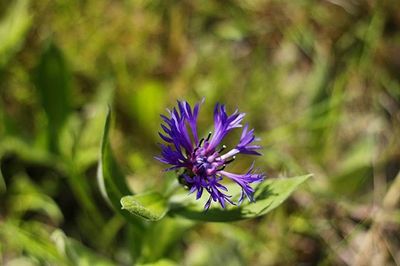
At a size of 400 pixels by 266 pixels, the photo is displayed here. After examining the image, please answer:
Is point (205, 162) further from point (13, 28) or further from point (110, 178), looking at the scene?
point (13, 28)

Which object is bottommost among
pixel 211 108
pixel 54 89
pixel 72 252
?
pixel 72 252

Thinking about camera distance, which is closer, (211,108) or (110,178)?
(110,178)

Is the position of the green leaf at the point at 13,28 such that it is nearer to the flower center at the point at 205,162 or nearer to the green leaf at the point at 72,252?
the green leaf at the point at 72,252

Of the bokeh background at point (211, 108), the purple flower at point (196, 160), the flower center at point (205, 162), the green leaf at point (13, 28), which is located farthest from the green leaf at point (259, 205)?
the green leaf at point (13, 28)

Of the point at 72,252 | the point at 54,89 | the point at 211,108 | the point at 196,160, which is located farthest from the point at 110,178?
the point at 211,108

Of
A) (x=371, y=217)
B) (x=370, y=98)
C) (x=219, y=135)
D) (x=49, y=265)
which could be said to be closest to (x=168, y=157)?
(x=219, y=135)

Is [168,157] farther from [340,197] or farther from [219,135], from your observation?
[340,197]
